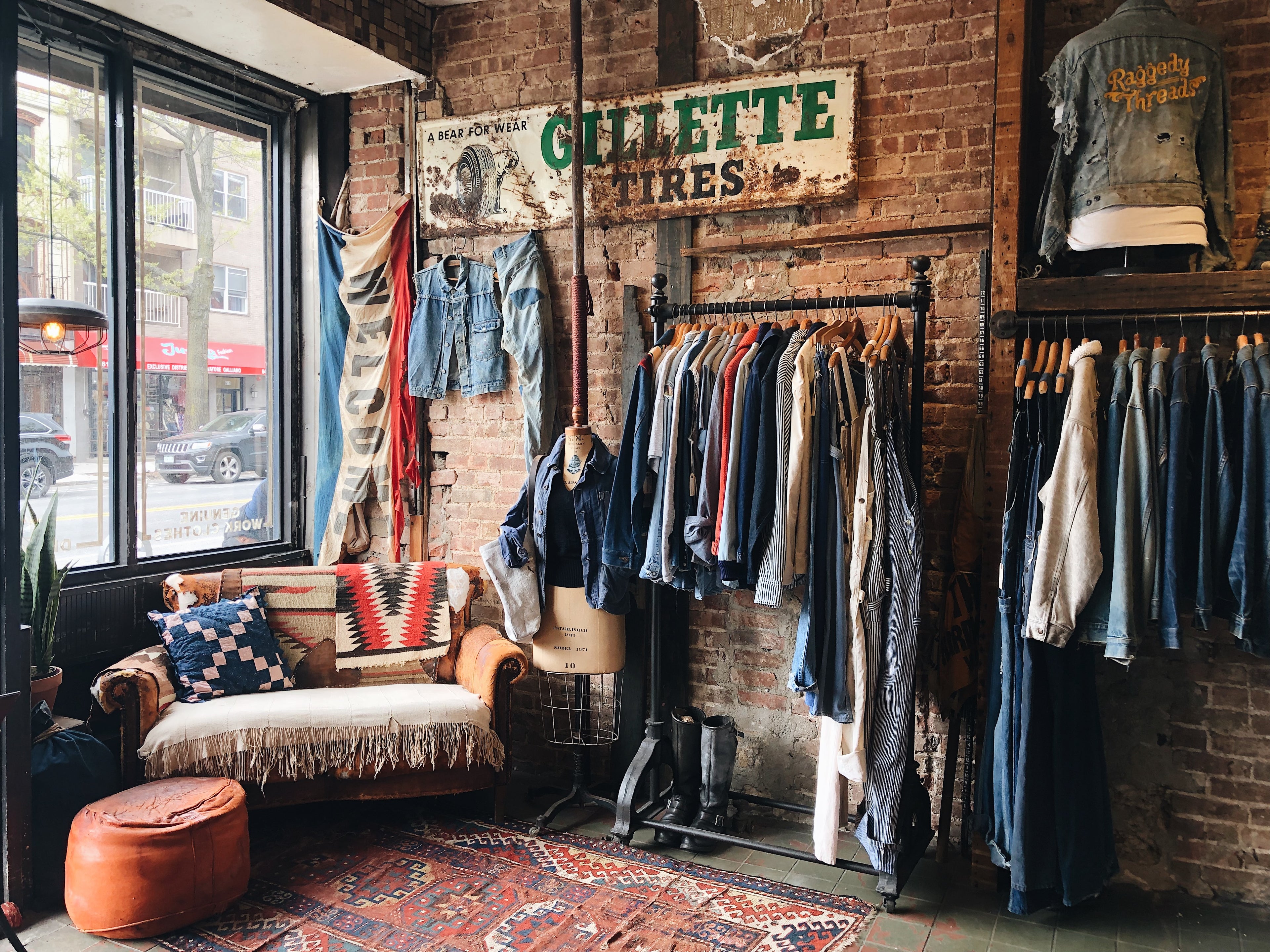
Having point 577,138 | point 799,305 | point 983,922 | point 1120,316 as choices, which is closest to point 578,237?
point 577,138

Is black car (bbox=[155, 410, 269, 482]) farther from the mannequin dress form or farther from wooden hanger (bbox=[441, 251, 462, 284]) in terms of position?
the mannequin dress form

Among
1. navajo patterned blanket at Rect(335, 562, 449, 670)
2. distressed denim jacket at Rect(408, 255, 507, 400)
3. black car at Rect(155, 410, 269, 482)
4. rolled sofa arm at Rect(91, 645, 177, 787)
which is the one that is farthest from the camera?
distressed denim jacket at Rect(408, 255, 507, 400)

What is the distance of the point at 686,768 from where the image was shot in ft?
10.9

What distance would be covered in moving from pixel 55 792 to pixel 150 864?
45 cm

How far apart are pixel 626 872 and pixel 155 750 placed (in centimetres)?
153

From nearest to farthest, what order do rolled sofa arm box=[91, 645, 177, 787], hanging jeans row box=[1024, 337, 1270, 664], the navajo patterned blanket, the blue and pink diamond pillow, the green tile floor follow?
hanging jeans row box=[1024, 337, 1270, 664], the green tile floor, rolled sofa arm box=[91, 645, 177, 787], the blue and pink diamond pillow, the navajo patterned blanket

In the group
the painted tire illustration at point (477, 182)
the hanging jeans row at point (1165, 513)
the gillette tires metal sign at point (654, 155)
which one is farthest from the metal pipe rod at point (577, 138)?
the hanging jeans row at point (1165, 513)

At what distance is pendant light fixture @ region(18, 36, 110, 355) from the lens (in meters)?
2.75

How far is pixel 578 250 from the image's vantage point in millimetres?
3486

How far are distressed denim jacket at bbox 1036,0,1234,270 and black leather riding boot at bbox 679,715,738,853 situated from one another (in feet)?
6.59

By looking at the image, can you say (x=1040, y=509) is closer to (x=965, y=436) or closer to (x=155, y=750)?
(x=965, y=436)

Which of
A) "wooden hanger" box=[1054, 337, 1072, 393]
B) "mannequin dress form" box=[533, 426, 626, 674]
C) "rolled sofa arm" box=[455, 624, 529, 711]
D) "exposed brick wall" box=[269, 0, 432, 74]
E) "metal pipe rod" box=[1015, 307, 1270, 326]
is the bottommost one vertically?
"rolled sofa arm" box=[455, 624, 529, 711]

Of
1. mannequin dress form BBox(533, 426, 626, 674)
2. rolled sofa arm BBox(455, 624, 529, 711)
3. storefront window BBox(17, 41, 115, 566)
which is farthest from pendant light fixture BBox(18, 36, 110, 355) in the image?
rolled sofa arm BBox(455, 624, 529, 711)

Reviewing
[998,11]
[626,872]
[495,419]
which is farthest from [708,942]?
[998,11]
